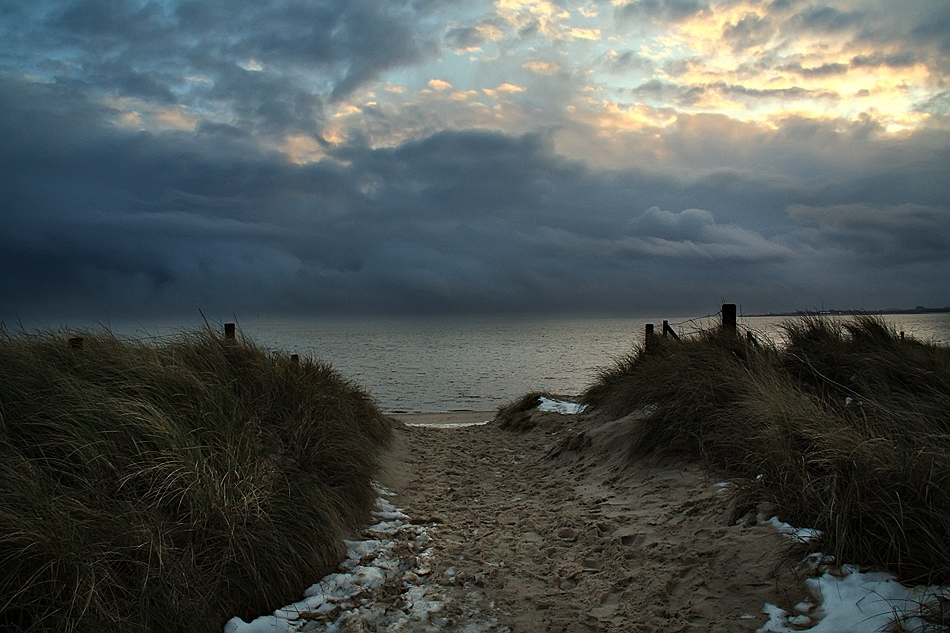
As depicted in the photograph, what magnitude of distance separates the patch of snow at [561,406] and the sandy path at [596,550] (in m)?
3.71

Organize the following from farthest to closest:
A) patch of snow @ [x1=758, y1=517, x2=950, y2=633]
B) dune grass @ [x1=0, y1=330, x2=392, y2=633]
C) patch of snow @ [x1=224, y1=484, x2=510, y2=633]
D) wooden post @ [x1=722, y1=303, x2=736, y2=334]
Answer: wooden post @ [x1=722, y1=303, x2=736, y2=334]
patch of snow @ [x1=224, y1=484, x2=510, y2=633]
dune grass @ [x1=0, y1=330, x2=392, y2=633]
patch of snow @ [x1=758, y1=517, x2=950, y2=633]

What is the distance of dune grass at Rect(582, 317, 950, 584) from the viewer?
3418 millimetres

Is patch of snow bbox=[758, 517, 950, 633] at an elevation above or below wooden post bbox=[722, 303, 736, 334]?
below

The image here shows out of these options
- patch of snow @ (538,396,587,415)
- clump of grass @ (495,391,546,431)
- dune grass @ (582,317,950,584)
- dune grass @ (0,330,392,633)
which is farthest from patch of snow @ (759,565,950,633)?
clump of grass @ (495,391,546,431)

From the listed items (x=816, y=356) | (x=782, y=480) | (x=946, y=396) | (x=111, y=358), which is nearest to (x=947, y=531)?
(x=782, y=480)

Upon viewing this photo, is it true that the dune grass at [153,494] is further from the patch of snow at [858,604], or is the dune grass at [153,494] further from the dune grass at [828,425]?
the dune grass at [828,425]

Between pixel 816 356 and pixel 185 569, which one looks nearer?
pixel 185 569

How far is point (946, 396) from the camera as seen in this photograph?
585 centimetres

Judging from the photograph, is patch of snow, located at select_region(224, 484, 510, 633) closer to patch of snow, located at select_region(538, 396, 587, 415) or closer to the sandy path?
the sandy path

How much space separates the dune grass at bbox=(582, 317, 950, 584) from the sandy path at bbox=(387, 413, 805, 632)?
0.45 metres

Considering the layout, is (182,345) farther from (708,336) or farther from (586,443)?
(708,336)

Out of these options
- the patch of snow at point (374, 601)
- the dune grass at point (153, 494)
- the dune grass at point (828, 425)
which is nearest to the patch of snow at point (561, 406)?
the dune grass at point (828, 425)

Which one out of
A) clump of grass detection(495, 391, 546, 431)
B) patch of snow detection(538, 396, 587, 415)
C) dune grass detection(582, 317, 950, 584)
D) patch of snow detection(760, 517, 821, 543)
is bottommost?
clump of grass detection(495, 391, 546, 431)

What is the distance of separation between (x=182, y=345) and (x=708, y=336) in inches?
340
